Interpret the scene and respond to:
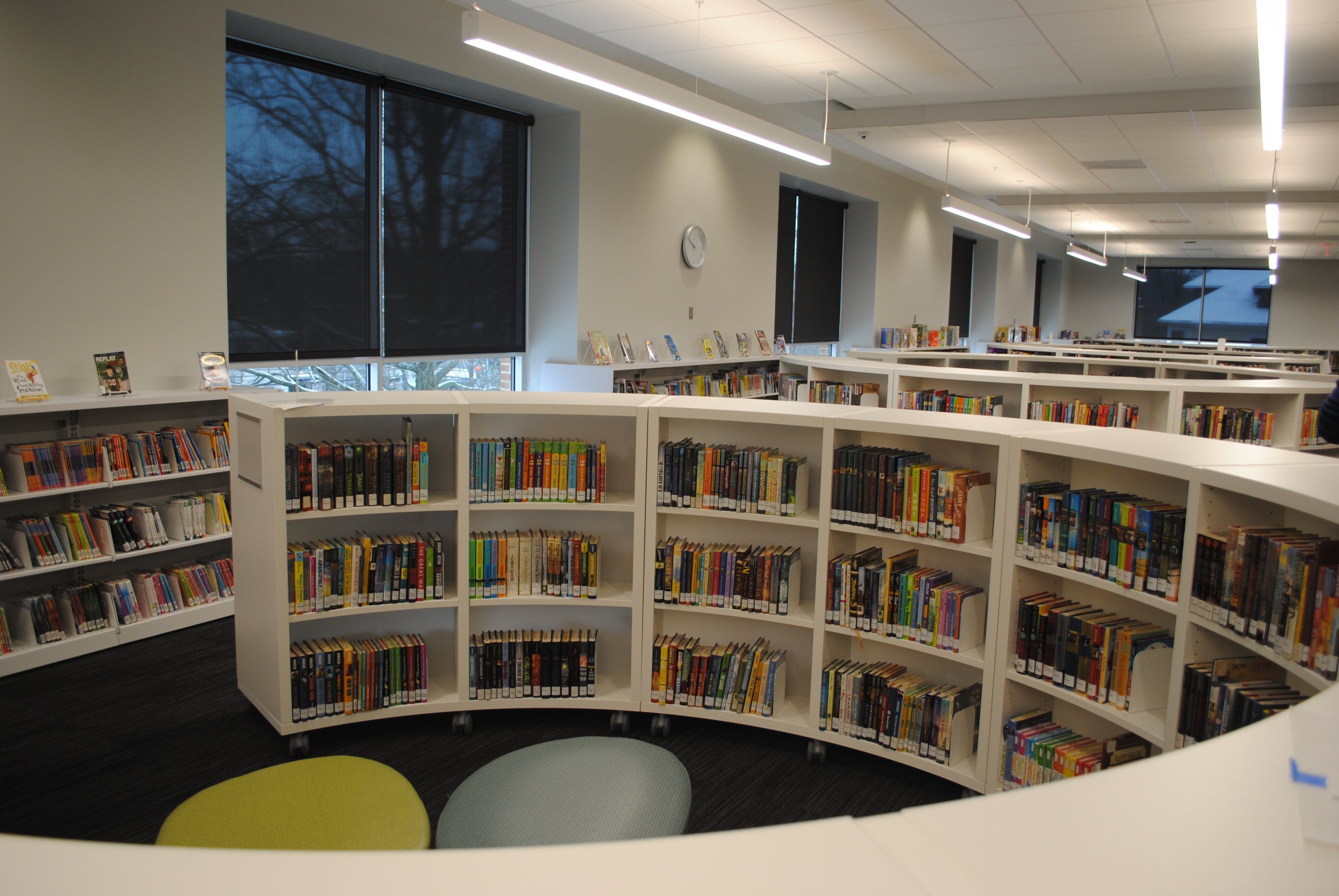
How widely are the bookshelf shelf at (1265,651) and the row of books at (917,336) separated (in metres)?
9.99

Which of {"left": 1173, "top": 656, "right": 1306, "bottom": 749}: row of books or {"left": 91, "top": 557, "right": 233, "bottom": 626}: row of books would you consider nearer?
{"left": 1173, "top": 656, "right": 1306, "bottom": 749}: row of books

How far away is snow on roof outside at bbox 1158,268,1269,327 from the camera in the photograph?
65.6 feet

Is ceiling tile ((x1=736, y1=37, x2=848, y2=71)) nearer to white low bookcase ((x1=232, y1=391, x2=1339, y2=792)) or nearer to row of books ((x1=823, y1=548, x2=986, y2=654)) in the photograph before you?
white low bookcase ((x1=232, y1=391, x2=1339, y2=792))

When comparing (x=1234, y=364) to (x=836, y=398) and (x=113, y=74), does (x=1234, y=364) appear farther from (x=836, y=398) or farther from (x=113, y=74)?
(x=113, y=74)

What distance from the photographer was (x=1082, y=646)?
9.36 feet

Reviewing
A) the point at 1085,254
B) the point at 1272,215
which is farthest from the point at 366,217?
the point at 1085,254

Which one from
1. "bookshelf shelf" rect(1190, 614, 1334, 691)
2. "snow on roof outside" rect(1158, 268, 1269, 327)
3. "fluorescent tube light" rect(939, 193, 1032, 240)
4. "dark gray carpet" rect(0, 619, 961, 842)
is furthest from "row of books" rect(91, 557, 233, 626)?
"snow on roof outside" rect(1158, 268, 1269, 327)

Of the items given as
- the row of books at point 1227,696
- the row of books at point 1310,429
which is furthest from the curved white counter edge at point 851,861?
the row of books at point 1310,429

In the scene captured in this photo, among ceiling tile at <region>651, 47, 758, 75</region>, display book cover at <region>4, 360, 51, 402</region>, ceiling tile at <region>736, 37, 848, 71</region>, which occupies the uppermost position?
ceiling tile at <region>651, 47, 758, 75</region>

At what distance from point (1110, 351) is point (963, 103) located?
429 centimetres

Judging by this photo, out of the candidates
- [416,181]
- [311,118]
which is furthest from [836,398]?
[311,118]

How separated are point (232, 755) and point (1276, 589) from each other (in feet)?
11.2

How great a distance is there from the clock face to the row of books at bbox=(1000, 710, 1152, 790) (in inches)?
235

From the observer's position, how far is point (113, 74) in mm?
4520
